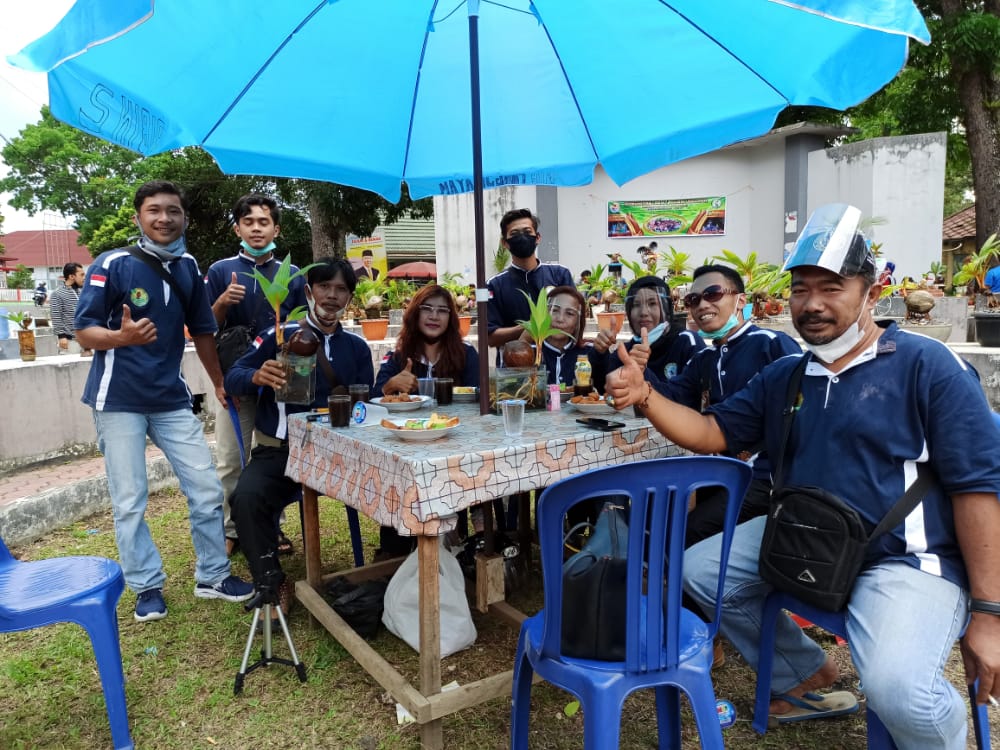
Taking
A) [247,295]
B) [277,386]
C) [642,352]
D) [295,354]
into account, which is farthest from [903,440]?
[247,295]

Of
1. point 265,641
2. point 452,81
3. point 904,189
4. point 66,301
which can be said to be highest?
point 904,189

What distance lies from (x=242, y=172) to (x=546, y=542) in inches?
109

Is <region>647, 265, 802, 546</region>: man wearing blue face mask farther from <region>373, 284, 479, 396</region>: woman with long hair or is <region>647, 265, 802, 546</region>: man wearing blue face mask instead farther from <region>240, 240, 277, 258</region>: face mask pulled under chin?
<region>240, 240, 277, 258</region>: face mask pulled under chin

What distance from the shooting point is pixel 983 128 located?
1433 centimetres

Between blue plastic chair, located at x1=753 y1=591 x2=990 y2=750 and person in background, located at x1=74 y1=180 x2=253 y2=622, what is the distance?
2.61 meters

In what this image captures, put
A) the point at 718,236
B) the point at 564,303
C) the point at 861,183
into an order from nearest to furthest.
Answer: the point at 564,303 → the point at 861,183 → the point at 718,236

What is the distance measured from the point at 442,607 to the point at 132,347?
2046mm

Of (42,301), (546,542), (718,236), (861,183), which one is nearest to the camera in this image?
(546,542)

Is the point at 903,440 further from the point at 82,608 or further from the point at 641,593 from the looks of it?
the point at 82,608

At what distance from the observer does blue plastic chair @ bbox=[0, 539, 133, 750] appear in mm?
2242

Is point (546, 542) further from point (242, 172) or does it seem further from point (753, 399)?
point (242, 172)

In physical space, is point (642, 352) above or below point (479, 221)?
below

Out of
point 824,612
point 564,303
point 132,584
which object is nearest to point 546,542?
point 824,612

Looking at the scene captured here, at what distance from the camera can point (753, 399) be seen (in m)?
2.53
